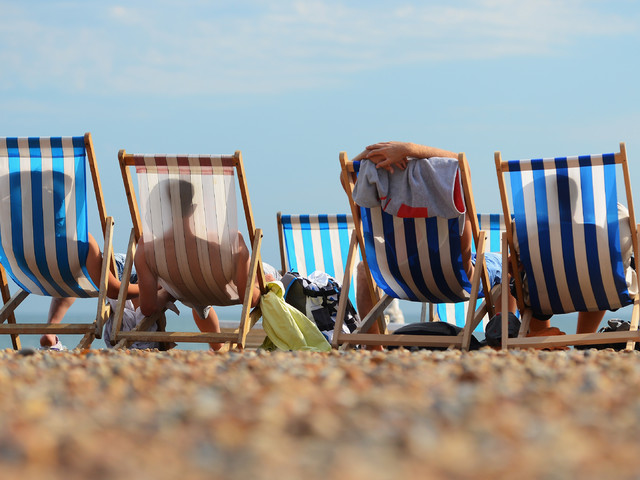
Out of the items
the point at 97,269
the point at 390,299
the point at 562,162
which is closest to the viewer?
the point at 562,162

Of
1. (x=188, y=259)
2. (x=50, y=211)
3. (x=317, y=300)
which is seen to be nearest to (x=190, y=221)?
(x=188, y=259)

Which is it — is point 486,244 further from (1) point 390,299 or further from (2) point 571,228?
(2) point 571,228

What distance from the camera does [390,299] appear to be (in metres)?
4.67

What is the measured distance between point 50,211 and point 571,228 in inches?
102

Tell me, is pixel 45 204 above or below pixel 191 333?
above

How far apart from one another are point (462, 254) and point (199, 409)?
281cm

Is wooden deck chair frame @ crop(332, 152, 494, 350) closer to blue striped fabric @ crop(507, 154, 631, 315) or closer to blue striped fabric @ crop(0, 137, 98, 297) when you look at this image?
blue striped fabric @ crop(507, 154, 631, 315)

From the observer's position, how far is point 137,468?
1.24 m

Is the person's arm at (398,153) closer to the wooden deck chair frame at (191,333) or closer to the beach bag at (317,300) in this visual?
the wooden deck chair frame at (191,333)

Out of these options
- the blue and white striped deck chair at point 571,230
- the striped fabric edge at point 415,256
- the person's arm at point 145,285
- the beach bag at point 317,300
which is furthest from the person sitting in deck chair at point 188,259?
the blue and white striped deck chair at point 571,230

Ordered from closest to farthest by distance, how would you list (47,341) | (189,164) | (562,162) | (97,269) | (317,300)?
(562,162) < (189,164) < (97,269) < (317,300) < (47,341)

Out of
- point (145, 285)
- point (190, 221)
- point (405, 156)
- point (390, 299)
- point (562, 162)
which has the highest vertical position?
point (405, 156)

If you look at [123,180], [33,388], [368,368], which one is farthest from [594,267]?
[33,388]

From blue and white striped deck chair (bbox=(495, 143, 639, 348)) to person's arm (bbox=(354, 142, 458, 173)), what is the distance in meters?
0.38
